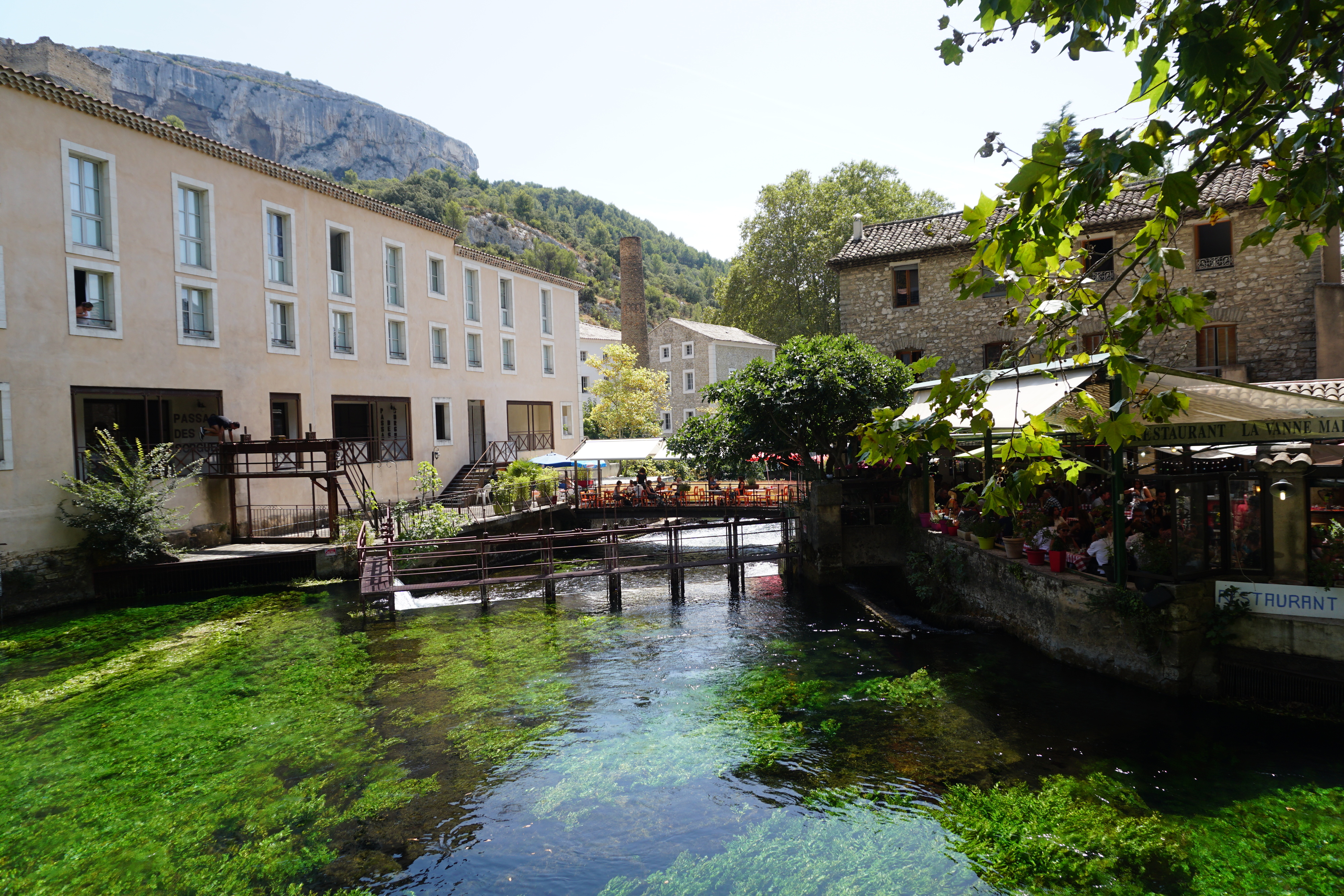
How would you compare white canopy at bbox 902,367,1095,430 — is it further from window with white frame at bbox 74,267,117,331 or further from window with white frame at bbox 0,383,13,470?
window with white frame at bbox 74,267,117,331

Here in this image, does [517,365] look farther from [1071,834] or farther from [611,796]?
[1071,834]

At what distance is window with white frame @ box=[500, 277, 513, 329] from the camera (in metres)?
33.5

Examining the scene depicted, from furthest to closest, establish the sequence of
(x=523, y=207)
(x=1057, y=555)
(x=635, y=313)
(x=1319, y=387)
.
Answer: (x=523, y=207) → (x=635, y=313) → (x=1319, y=387) → (x=1057, y=555)

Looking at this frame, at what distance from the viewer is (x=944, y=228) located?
2447 cm

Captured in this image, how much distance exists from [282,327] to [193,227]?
12.0 feet

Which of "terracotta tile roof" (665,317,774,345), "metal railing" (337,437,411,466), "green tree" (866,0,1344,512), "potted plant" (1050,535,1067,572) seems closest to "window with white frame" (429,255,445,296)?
"metal railing" (337,437,411,466)

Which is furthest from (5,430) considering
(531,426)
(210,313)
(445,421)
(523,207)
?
(523,207)

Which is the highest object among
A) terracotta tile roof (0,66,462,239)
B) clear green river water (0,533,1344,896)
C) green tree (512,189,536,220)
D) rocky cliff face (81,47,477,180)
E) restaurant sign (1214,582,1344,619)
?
rocky cliff face (81,47,477,180)

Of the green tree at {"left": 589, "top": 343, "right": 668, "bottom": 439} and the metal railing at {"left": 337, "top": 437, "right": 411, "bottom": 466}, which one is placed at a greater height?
the green tree at {"left": 589, "top": 343, "right": 668, "bottom": 439}

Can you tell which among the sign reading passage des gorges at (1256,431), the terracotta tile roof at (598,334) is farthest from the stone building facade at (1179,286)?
the terracotta tile roof at (598,334)

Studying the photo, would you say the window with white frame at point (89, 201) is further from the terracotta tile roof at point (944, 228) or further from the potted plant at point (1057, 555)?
the potted plant at point (1057, 555)

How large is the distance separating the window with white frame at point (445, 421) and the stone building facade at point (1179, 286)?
14788mm

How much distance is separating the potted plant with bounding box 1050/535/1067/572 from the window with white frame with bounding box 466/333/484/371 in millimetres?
24437

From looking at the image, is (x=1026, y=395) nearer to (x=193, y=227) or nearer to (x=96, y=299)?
(x=96, y=299)
